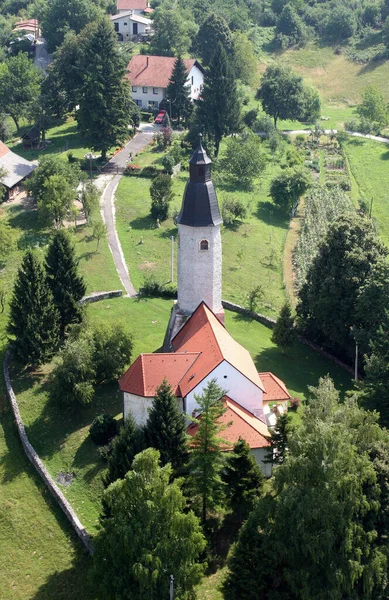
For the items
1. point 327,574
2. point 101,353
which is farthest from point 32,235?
point 327,574

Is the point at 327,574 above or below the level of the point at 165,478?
below

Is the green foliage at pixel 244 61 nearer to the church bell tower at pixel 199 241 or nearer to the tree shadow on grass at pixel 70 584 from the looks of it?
the church bell tower at pixel 199 241

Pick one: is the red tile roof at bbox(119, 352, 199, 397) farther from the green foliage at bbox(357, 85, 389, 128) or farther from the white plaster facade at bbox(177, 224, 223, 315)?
the green foliage at bbox(357, 85, 389, 128)

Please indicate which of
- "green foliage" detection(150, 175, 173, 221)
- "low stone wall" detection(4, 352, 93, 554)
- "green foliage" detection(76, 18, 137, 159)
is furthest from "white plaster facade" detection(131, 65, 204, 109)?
"low stone wall" detection(4, 352, 93, 554)

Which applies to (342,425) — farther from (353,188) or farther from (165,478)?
(353,188)

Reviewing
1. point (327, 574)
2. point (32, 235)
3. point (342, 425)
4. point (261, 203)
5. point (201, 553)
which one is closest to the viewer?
point (327, 574)

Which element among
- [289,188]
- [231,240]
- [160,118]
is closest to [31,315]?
[231,240]

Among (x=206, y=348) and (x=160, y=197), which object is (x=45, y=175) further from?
(x=206, y=348)
